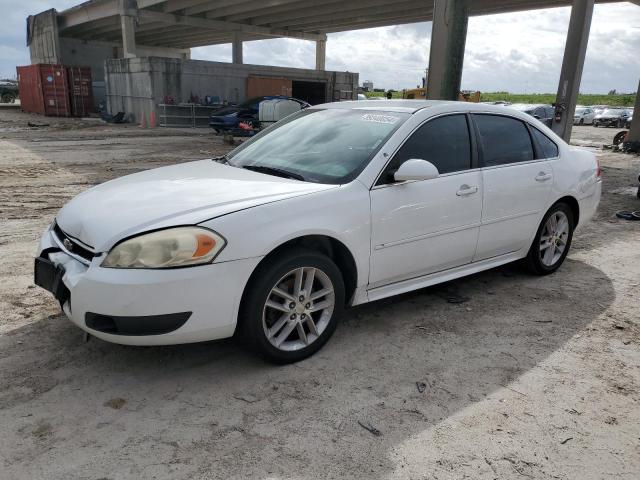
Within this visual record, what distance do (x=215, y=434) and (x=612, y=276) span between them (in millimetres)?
4271

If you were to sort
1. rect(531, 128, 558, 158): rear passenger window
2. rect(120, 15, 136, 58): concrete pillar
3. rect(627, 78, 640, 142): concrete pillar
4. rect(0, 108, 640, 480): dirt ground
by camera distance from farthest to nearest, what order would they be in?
rect(120, 15, 136, 58): concrete pillar < rect(627, 78, 640, 142): concrete pillar < rect(531, 128, 558, 158): rear passenger window < rect(0, 108, 640, 480): dirt ground

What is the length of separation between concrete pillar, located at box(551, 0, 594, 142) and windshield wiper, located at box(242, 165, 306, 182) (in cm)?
1735

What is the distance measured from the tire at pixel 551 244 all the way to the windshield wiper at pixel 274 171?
245 centimetres

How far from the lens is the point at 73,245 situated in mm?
3037

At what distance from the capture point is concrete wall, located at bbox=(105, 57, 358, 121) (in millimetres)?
24328

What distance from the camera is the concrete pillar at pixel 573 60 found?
17.9 metres

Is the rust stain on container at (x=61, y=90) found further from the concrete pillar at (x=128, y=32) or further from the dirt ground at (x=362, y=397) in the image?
the dirt ground at (x=362, y=397)

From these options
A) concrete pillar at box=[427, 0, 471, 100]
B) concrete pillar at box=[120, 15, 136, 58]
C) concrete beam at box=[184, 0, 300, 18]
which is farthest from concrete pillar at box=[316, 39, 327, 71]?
concrete pillar at box=[427, 0, 471, 100]

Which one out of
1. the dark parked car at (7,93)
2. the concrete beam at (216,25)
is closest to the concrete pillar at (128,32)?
the concrete beam at (216,25)

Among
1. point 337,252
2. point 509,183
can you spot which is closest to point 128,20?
point 509,183

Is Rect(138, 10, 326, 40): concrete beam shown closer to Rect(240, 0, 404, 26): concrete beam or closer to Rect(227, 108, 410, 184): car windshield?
Rect(240, 0, 404, 26): concrete beam

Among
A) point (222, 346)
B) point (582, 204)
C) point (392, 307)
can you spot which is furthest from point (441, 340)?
point (582, 204)

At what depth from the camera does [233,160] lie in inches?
163

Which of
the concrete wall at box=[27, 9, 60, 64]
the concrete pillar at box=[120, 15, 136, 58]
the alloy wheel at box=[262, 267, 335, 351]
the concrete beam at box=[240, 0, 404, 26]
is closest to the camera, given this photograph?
the alloy wheel at box=[262, 267, 335, 351]
